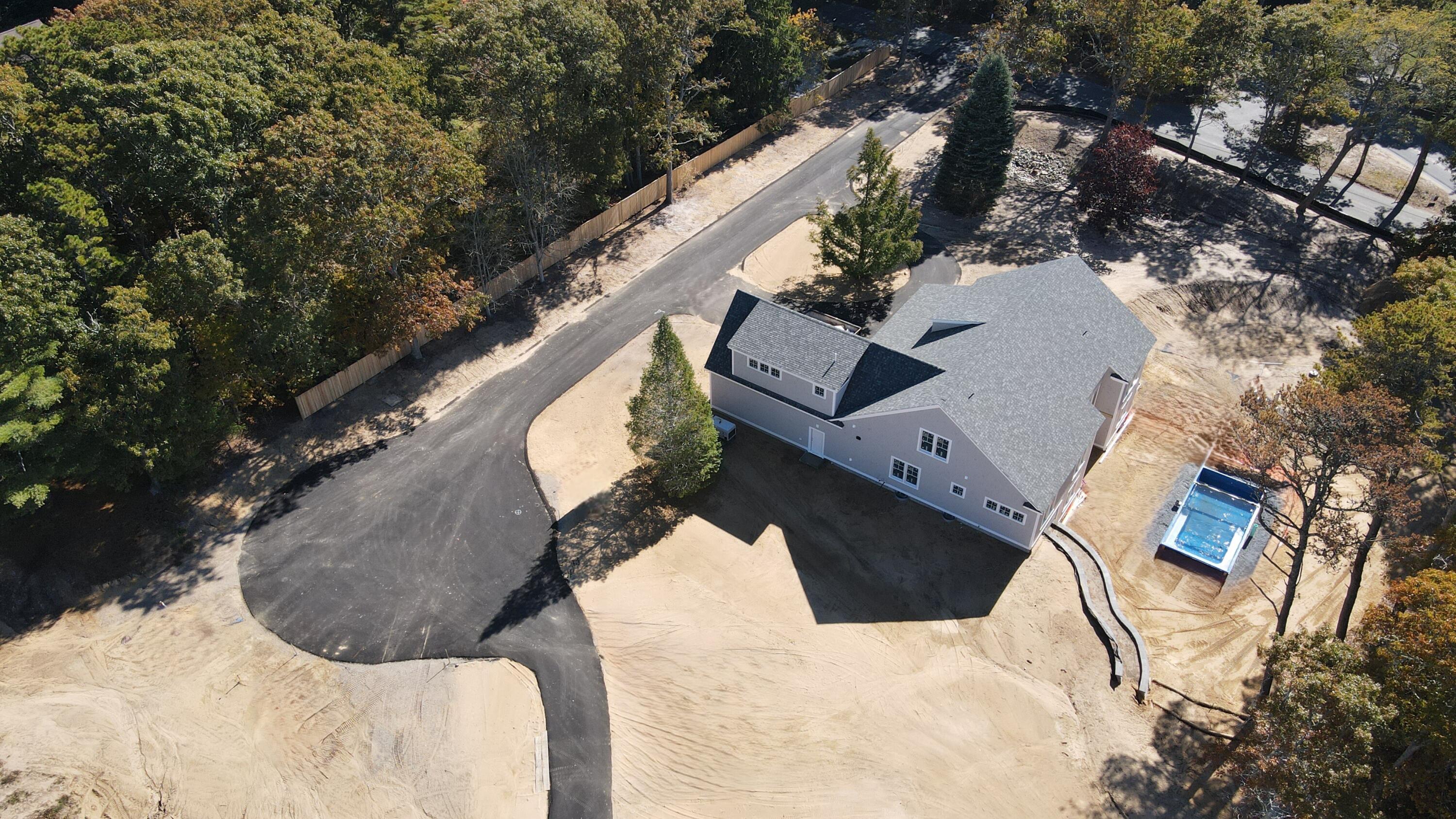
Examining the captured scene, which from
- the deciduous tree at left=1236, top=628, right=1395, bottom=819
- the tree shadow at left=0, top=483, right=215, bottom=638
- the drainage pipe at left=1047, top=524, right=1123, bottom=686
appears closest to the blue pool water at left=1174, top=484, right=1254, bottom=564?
the drainage pipe at left=1047, top=524, right=1123, bottom=686

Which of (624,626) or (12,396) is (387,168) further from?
(624,626)

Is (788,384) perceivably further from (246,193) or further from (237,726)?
(246,193)

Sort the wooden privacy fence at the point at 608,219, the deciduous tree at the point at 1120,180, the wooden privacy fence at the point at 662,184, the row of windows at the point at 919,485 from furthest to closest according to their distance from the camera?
the deciduous tree at the point at 1120,180 → the wooden privacy fence at the point at 662,184 → the wooden privacy fence at the point at 608,219 → the row of windows at the point at 919,485

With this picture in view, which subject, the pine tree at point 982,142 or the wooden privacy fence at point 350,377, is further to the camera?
the pine tree at point 982,142

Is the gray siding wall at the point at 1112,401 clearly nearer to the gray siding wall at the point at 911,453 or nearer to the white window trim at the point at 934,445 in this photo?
the gray siding wall at the point at 911,453

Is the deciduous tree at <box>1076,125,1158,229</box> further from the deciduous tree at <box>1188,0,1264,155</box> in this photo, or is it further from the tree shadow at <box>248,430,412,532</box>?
the tree shadow at <box>248,430,412,532</box>

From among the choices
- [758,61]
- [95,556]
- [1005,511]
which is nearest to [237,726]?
[95,556]

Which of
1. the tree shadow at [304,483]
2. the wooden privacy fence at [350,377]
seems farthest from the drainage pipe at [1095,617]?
the wooden privacy fence at [350,377]
